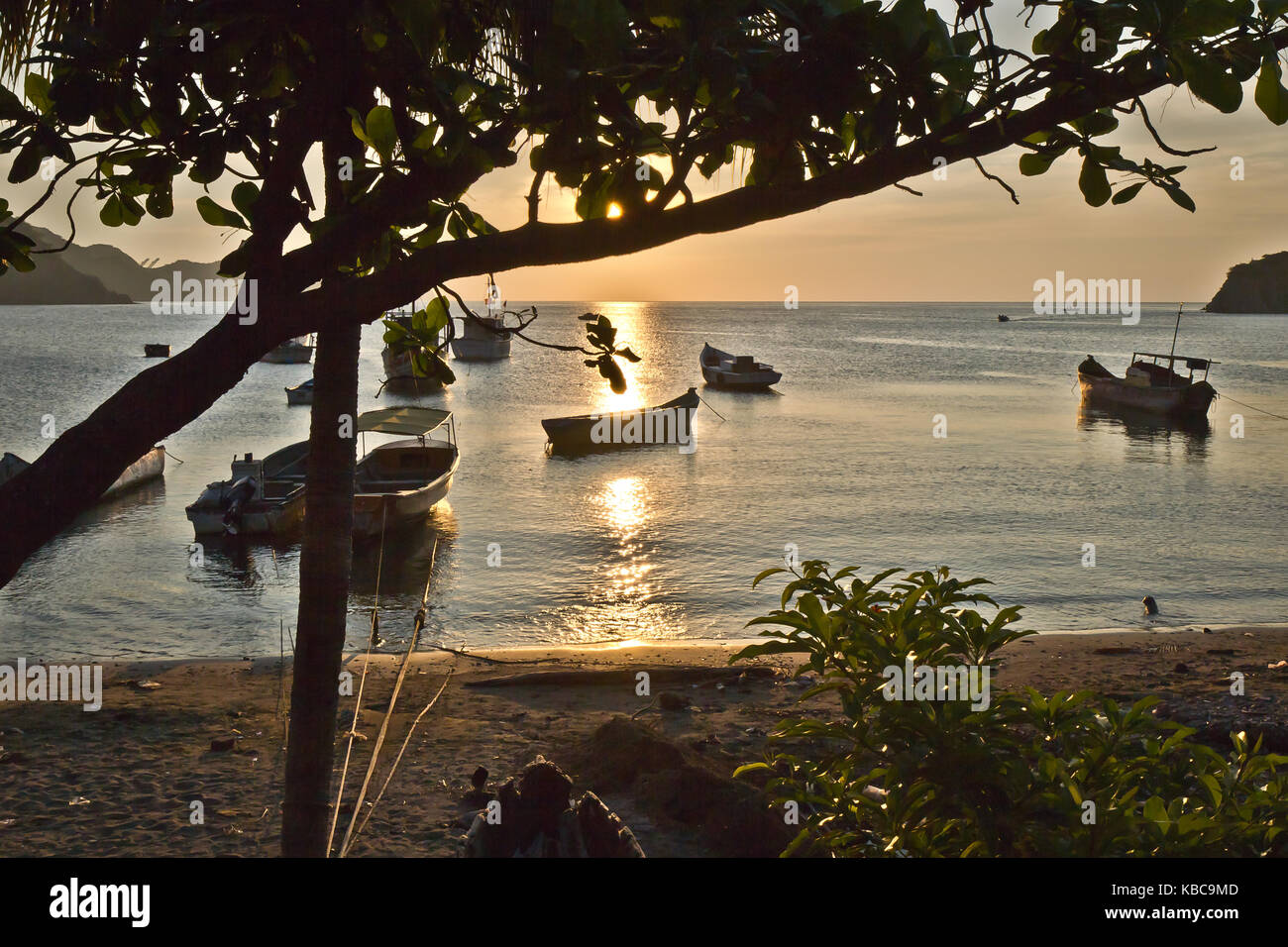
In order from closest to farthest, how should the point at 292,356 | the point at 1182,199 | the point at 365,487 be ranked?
1. the point at 1182,199
2. the point at 365,487
3. the point at 292,356

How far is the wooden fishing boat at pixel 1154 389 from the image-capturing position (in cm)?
4688

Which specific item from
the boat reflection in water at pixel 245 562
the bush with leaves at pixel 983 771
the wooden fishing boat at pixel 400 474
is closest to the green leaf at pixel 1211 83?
the bush with leaves at pixel 983 771

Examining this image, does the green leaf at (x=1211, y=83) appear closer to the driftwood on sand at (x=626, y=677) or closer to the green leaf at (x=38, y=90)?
the green leaf at (x=38, y=90)

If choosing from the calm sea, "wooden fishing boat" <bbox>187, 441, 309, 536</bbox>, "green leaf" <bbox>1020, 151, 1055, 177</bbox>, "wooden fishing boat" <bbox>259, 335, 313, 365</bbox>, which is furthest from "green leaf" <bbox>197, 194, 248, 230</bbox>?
"wooden fishing boat" <bbox>259, 335, 313, 365</bbox>

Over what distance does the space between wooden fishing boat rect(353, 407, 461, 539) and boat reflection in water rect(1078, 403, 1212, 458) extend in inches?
1145

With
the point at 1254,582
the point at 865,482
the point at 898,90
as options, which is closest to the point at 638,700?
the point at 898,90

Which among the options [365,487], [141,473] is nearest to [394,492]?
[365,487]

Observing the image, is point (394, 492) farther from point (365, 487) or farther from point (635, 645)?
point (635, 645)

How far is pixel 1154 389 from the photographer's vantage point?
48.6 metres

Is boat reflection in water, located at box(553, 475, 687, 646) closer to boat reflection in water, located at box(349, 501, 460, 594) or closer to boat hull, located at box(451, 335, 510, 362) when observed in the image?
boat reflection in water, located at box(349, 501, 460, 594)

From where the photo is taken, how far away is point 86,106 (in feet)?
7.99

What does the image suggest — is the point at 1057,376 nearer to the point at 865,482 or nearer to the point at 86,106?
the point at 865,482

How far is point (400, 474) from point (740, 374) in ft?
133
